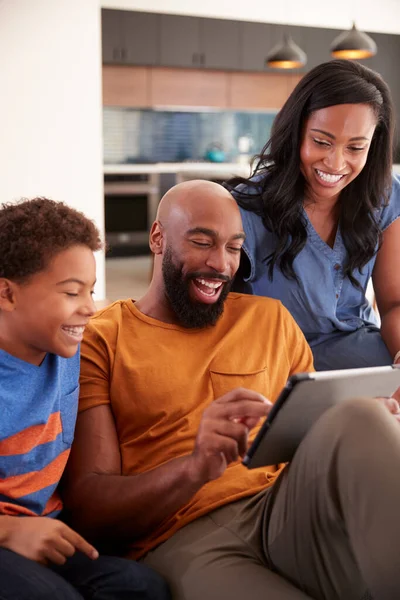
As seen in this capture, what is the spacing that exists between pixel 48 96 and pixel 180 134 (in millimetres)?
4315

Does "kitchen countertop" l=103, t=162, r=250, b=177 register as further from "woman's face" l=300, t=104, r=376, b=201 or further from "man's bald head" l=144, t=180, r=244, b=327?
"man's bald head" l=144, t=180, r=244, b=327

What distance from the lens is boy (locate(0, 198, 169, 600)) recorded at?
1288mm

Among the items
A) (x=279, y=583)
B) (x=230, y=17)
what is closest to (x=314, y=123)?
(x=279, y=583)

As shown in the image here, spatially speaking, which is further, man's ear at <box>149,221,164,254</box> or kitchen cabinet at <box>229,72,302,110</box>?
kitchen cabinet at <box>229,72,302,110</box>

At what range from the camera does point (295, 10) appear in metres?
8.66

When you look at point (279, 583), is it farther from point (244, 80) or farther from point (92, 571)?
point (244, 80)

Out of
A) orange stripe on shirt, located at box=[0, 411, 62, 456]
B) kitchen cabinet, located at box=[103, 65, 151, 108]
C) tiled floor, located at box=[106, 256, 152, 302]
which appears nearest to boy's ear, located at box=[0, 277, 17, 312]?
orange stripe on shirt, located at box=[0, 411, 62, 456]

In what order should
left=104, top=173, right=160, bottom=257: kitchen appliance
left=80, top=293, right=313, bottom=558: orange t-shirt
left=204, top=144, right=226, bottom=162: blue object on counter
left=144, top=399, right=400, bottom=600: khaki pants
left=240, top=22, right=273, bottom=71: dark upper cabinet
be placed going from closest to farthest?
left=144, top=399, right=400, bottom=600: khaki pants < left=80, top=293, right=313, bottom=558: orange t-shirt < left=104, top=173, right=160, bottom=257: kitchen appliance < left=240, top=22, right=273, bottom=71: dark upper cabinet < left=204, top=144, right=226, bottom=162: blue object on counter

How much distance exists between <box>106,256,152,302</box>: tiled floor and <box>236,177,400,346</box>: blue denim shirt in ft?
12.1

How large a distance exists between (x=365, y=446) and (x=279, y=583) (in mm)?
286

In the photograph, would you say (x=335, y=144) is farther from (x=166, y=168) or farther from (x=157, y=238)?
(x=166, y=168)

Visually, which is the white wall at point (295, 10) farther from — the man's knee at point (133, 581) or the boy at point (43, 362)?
the man's knee at point (133, 581)

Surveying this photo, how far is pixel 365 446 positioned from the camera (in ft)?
3.73

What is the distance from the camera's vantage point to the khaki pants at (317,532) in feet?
3.57
